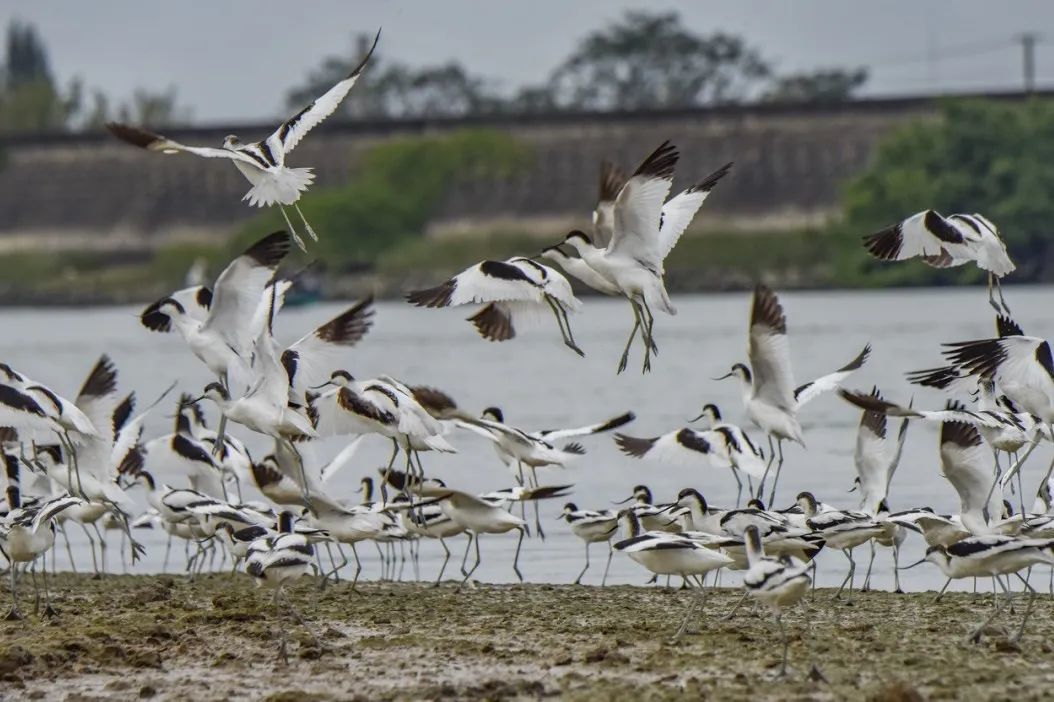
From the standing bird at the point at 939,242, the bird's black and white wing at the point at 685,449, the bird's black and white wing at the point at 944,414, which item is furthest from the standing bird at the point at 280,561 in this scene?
the standing bird at the point at 939,242

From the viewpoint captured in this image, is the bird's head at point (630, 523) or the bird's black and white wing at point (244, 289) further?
the bird's black and white wing at point (244, 289)

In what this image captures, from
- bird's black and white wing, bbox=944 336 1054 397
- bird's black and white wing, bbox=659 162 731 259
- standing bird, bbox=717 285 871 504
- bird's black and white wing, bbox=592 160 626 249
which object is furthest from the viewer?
bird's black and white wing, bbox=659 162 731 259

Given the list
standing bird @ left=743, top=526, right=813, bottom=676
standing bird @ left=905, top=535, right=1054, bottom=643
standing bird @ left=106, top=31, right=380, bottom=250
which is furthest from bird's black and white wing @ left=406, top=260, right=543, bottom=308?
standing bird @ left=743, top=526, right=813, bottom=676

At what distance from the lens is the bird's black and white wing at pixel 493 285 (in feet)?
40.4

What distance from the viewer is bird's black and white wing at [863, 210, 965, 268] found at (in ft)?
42.3

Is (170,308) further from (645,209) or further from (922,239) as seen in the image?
(922,239)

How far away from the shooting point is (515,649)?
31.1ft

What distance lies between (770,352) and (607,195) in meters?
1.48

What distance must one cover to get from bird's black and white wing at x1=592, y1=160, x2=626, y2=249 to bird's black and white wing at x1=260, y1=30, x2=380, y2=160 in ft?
5.13

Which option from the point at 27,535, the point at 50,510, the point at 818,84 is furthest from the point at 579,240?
the point at 818,84

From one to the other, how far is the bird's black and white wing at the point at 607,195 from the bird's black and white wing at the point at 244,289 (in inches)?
75.0

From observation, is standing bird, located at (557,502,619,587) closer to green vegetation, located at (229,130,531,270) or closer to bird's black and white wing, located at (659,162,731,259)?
bird's black and white wing, located at (659,162,731,259)

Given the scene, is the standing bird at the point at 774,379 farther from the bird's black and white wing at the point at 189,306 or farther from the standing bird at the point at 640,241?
the bird's black and white wing at the point at 189,306

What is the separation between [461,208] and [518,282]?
62233mm
